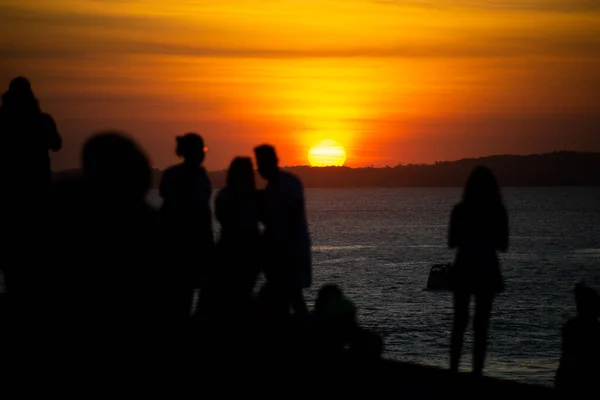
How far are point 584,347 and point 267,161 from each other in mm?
3180

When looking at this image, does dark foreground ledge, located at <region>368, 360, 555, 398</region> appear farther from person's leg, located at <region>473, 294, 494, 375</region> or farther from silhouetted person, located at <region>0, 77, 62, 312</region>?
silhouetted person, located at <region>0, 77, 62, 312</region>

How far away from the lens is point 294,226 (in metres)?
8.50

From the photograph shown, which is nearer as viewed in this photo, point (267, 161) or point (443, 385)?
point (443, 385)

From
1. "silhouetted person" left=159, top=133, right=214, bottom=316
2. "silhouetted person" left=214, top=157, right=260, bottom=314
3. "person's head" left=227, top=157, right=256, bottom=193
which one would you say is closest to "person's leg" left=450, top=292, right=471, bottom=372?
"silhouetted person" left=214, top=157, right=260, bottom=314

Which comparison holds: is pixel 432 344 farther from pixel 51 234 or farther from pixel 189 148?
pixel 51 234

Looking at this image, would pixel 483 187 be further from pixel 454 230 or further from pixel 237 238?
pixel 237 238

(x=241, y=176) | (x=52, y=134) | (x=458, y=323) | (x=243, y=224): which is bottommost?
(x=458, y=323)

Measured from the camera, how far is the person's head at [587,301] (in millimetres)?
8266

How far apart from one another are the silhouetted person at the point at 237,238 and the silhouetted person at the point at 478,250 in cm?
171

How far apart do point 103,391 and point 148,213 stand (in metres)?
0.66

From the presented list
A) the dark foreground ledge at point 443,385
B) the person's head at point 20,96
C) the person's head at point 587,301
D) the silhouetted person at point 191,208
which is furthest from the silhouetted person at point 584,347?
the person's head at point 20,96

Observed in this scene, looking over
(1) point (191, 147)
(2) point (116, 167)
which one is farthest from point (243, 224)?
(2) point (116, 167)

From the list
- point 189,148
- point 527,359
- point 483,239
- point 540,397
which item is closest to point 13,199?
point 189,148

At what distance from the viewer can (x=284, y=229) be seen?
8.53 metres
